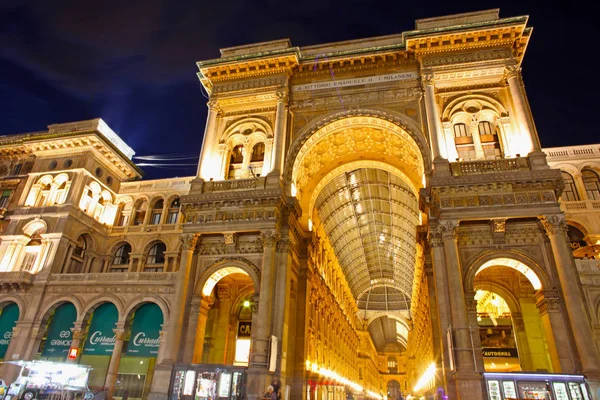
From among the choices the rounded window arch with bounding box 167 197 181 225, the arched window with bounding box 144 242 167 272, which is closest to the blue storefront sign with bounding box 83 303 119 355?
the arched window with bounding box 144 242 167 272

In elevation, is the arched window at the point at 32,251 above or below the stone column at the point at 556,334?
above

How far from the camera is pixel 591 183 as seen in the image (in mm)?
27922

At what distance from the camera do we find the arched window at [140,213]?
115 feet

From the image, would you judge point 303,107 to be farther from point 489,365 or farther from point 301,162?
point 489,365

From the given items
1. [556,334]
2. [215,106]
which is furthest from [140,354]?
[556,334]

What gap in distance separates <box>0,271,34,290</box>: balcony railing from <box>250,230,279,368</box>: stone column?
19503 millimetres

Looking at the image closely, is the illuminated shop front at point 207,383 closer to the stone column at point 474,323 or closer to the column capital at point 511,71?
the stone column at point 474,323

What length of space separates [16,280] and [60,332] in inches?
202

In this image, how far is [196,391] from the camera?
16.5m

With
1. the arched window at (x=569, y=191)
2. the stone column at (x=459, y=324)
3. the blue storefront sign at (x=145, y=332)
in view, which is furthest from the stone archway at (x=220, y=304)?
the arched window at (x=569, y=191)

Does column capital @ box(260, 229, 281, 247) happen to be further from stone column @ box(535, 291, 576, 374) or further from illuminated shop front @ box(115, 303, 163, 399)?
stone column @ box(535, 291, 576, 374)

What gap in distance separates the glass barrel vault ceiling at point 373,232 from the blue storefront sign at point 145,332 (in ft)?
49.8

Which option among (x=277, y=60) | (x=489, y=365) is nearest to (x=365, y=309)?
(x=489, y=365)

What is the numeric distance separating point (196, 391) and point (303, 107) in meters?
17.3
